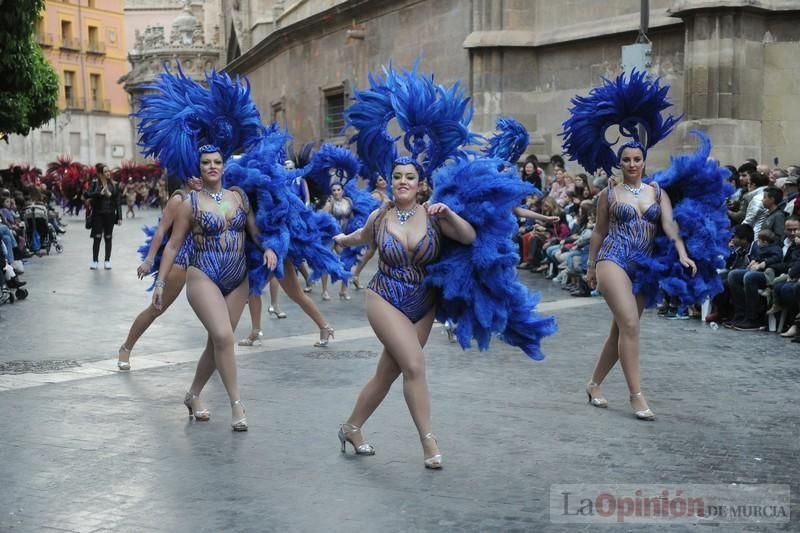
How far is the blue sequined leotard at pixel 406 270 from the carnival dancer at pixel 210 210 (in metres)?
1.50

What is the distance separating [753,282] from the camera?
13.4m

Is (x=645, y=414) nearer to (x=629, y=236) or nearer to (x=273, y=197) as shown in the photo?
(x=629, y=236)

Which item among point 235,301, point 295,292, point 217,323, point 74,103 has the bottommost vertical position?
point 295,292

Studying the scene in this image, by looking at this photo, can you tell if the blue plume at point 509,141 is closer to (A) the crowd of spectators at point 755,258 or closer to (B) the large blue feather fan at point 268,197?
(A) the crowd of spectators at point 755,258

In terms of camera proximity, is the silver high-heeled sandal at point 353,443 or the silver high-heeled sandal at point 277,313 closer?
the silver high-heeled sandal at point 353,443

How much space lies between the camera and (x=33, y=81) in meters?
23.8

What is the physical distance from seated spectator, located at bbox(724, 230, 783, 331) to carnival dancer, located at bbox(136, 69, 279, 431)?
685 cm

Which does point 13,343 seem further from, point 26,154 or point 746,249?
point 26,154

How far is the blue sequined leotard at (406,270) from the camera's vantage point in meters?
7.04

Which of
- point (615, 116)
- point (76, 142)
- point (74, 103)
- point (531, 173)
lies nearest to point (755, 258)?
point (615, 116)

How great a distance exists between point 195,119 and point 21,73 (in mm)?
15371

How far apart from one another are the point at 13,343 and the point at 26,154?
7040cm

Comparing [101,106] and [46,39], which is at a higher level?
[46,39]

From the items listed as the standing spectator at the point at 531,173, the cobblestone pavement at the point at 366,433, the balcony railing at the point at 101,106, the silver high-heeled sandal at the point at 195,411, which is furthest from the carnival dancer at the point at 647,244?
the balcony railing at the point at 101,106
